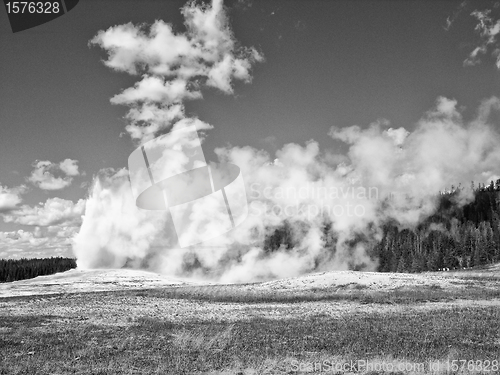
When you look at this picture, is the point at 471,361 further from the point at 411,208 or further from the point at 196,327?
the point at 411,208

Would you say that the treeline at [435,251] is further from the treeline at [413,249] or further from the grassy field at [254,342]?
the grassy field at [254,342]

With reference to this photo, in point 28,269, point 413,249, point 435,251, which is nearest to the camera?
point 435,251

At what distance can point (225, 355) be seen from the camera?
16406 millimetres

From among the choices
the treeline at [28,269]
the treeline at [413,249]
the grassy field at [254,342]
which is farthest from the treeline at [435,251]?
the treeline at [28,269]

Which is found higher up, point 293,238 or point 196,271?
point 293,238

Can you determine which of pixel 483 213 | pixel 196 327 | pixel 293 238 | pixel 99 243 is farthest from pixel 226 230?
pixel 483 213

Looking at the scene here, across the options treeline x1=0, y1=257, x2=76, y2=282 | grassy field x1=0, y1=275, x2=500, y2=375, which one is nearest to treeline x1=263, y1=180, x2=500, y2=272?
grassy field x1=0, y1=275, x2=500, y2=375

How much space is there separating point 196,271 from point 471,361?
10459cm

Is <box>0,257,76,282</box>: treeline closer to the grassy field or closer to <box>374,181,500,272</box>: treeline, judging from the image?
<box>374,181,500,272</box>: treeline

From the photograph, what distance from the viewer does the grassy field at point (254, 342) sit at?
47.8ft

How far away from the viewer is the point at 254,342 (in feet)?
62.6

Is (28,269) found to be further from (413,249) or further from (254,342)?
(254,342)

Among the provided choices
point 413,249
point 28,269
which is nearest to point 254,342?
point 413,249

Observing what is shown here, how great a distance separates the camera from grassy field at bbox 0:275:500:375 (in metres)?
14.6
